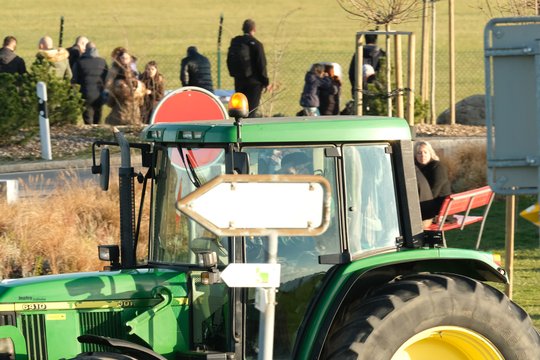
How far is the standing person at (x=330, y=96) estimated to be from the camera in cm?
2172

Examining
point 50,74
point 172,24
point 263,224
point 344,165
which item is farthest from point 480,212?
point 172,24

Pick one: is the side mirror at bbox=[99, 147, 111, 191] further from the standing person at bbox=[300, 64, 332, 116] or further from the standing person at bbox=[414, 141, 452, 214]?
the standing person at bbox=[300, 64, 332, 116]

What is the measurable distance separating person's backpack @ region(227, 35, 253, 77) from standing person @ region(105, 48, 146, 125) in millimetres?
2429

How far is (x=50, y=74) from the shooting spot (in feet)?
69.4

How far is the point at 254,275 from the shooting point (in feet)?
16.8

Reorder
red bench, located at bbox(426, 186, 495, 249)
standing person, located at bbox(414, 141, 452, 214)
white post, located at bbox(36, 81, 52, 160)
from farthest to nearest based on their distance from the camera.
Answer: white post, located at bbox(36, 81, 52, 160)
standing person, located at bbox(414, 141, 452, 214)
red bench, located at bbox(426, 186, 495, 249)

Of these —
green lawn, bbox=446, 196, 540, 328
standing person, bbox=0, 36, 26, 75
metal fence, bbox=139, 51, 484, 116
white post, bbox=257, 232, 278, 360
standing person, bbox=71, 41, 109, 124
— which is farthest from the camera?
metal fence, bbox=139, 51, 484, 116

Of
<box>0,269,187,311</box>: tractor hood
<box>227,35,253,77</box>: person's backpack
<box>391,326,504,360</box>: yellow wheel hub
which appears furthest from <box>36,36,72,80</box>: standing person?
<box>391,326,504,360</box>: yellow wheel hub

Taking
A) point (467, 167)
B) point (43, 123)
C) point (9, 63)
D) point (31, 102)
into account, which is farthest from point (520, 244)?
point (9, 63)

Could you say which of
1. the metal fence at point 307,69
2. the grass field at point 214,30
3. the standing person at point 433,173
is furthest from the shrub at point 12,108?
the grass field at point 214,30

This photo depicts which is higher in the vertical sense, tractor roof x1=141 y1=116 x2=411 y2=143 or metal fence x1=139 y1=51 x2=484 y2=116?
metal fence x1=139 y1=51 x2=484 y2=116

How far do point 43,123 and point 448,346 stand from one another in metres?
13.7

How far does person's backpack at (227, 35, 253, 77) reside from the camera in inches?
796

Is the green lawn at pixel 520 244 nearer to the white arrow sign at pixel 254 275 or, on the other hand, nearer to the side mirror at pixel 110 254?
the side mirror at pixel 110 254
